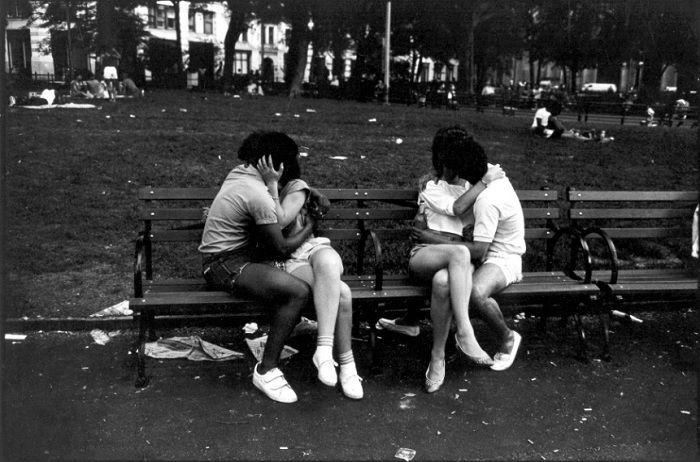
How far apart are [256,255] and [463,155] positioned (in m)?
1.42

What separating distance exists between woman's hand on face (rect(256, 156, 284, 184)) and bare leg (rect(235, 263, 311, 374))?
0.54 m

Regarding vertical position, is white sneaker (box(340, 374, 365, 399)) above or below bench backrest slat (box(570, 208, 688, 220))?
below

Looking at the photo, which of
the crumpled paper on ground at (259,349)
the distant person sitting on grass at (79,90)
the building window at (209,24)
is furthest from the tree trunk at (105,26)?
the building window at (209,24)

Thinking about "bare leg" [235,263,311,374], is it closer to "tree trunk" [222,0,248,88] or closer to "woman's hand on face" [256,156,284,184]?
"woman's hand on face" [256,156,284,184]

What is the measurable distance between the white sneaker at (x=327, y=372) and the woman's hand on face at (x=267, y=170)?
1.06 m

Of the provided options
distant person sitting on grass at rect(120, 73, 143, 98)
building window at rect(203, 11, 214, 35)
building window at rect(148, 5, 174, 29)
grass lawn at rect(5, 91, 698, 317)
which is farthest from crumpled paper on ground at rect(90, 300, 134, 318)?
building window at rect(203, 11, 214, 35)

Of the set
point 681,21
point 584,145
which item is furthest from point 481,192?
point 681,21

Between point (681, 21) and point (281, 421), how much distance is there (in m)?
19.1

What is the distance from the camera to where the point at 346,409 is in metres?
4.15

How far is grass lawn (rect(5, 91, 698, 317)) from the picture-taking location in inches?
240

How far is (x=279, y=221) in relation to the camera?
175 inches

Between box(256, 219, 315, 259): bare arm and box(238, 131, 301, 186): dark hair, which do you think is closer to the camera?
box(256, 219, 315, 259): bare arm

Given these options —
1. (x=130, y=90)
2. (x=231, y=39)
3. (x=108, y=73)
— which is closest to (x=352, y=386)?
(x=130, y=90)

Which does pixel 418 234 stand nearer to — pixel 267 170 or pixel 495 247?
pixel 495 247
